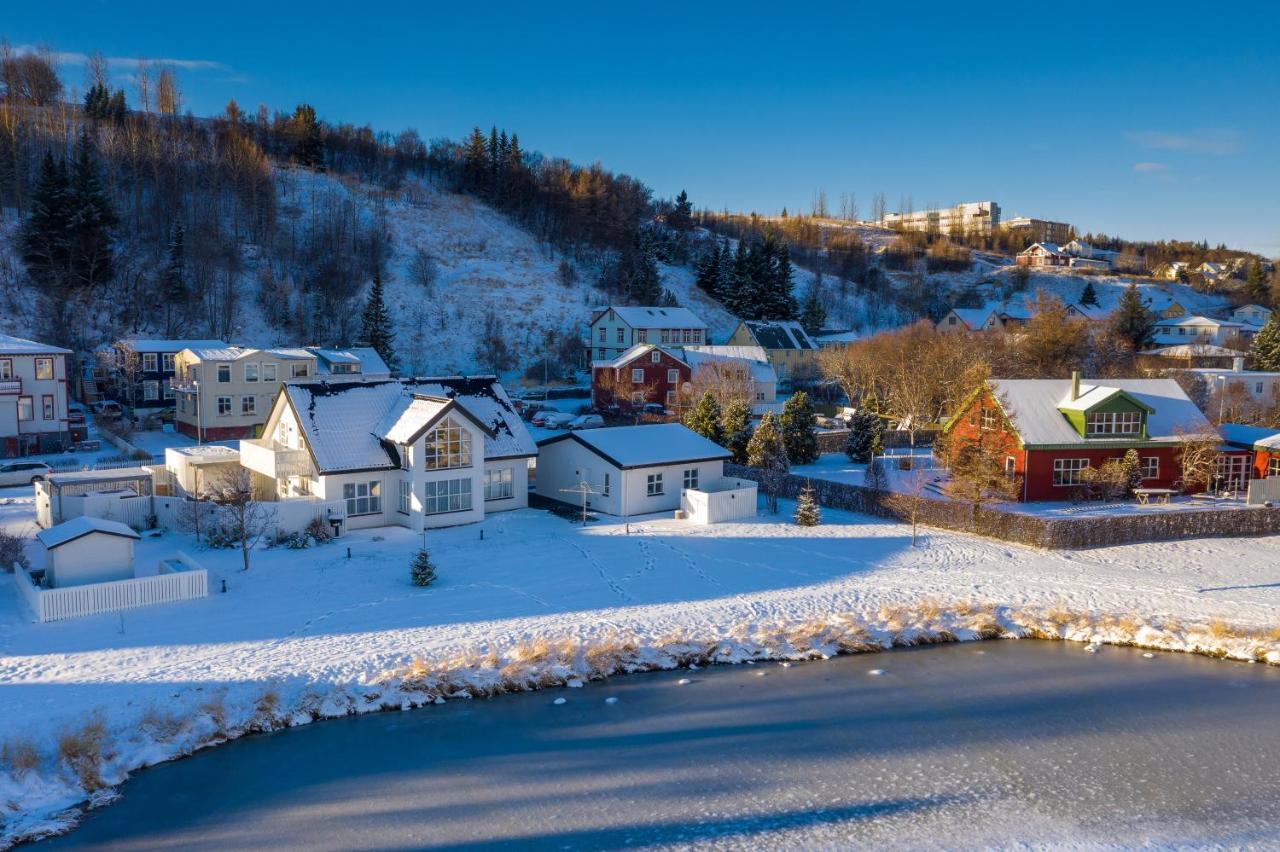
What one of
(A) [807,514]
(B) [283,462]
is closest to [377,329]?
(B) [283,462]

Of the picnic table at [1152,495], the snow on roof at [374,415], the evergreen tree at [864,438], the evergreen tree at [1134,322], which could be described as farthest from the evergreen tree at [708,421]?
the evergreen tree at [1134,322]

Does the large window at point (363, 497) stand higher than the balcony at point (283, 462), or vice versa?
the balcony at point (283, 462)

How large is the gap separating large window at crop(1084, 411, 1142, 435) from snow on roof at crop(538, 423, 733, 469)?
13.2 metres

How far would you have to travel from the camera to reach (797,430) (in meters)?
40.5

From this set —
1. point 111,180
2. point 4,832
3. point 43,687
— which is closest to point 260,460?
point 43,687

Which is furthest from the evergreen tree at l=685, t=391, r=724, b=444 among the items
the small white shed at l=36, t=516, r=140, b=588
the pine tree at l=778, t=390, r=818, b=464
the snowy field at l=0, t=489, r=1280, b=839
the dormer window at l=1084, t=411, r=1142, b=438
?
the small white shed at l=36, t=516, r=140, b=588

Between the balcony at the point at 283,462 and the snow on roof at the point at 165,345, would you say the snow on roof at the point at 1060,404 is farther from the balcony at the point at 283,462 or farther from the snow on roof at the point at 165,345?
the snow on roof at the point at 165,345

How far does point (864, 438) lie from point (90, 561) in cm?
2941

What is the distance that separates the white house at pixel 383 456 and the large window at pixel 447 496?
1.3 inches

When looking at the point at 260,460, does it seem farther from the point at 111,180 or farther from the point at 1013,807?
the point at 111,180

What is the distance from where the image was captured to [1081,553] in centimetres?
2798

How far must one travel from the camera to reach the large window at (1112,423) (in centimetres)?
3425

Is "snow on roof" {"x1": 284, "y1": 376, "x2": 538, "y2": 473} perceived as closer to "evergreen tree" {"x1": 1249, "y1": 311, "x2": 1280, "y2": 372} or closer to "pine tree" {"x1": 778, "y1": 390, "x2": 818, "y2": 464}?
"pine tree" {"x1": 778, "y1": 390, "x2": 818, "y2": 464}

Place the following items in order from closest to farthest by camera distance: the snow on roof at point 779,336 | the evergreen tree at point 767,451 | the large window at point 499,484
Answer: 1. the large window at point 499,484
2. the evergreen tree at point 767,451
3. the snow on roof at point 779,336
